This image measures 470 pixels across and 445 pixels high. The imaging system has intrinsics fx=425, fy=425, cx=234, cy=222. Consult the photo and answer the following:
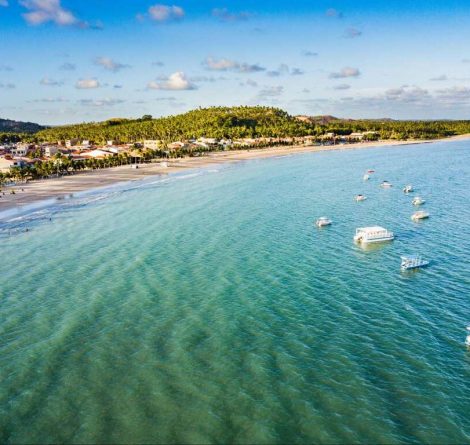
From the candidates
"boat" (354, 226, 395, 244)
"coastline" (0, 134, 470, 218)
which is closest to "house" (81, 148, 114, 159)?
"coastline" (0, 134, 470, 218)

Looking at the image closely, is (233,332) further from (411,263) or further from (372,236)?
(372,236)

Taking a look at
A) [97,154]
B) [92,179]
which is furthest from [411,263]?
[97,154]

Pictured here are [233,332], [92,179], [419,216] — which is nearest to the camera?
[233,332]

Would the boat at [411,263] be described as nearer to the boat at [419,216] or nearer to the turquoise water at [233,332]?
the turquoise water at [233,332]

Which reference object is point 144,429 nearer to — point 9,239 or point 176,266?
point 176,266

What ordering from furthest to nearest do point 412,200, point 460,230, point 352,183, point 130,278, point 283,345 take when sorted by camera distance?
point 352,183
point 412,200
point 460,230
point 130,278
point 283,345

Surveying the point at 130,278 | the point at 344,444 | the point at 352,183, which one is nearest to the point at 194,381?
the point at 344,444
